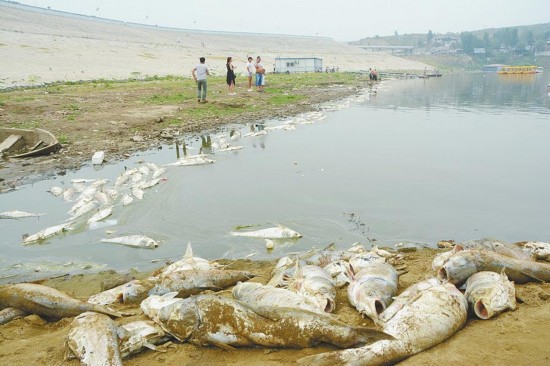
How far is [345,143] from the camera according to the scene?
1568 cm

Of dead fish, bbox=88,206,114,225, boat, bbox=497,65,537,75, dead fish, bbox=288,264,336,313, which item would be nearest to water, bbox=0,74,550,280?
dead fish, bbox=88,206,114,225

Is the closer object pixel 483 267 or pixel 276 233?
pixel 483 267

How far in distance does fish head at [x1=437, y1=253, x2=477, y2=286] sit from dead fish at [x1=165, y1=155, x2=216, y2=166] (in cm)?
876

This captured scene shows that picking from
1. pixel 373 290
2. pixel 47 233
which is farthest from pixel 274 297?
pixel 47 233

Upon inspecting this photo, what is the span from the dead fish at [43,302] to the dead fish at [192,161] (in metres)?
7.20

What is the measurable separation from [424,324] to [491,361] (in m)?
0.64

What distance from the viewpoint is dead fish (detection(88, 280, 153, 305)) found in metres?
5.47

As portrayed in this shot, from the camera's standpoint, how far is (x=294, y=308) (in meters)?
4.20

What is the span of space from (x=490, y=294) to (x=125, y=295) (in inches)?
182

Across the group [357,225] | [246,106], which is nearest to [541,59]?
[246,106]

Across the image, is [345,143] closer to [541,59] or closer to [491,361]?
[491,361]

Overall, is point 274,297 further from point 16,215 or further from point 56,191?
point 56,191

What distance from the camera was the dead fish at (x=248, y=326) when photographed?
3988mm

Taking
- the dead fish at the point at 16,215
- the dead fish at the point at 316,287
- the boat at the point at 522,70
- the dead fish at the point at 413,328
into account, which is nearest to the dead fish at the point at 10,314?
the dead fish at the point at 316,287
